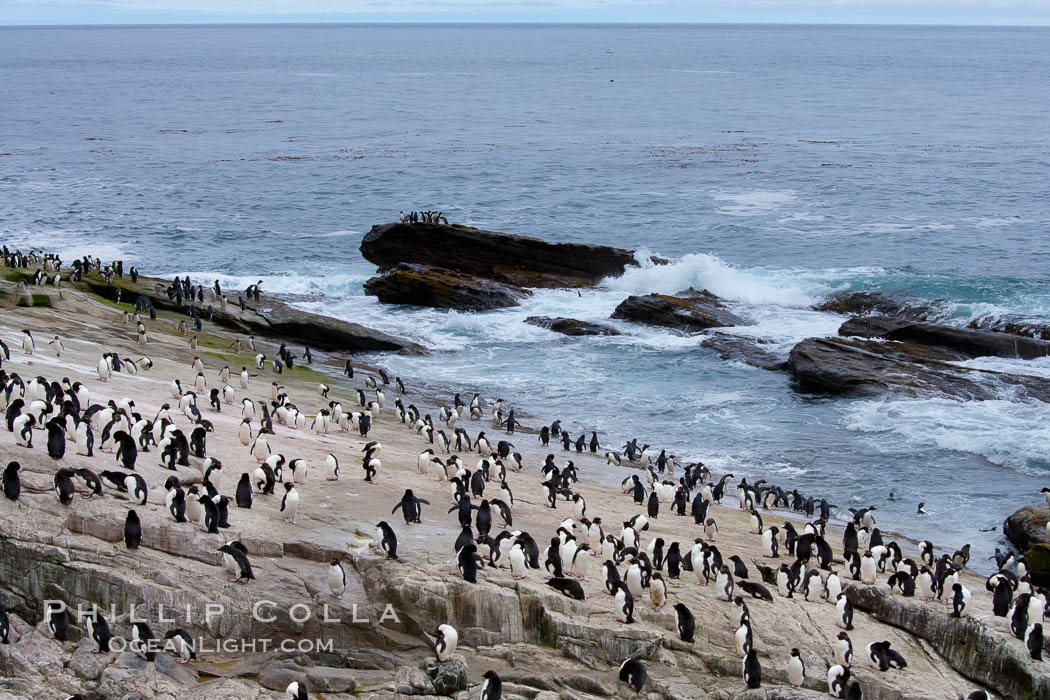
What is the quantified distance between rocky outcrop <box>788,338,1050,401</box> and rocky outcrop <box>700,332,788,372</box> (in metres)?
0.89

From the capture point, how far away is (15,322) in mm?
33562

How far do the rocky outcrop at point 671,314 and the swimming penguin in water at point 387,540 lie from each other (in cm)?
3042

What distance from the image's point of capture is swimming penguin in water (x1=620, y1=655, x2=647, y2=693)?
16344 millimetres

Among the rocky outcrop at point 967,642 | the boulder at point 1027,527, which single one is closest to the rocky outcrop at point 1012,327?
the boulder at point 1027,527

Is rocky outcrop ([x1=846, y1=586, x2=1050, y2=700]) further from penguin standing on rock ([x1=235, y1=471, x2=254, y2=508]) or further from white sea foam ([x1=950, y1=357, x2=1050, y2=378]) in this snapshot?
white sea foam ([x1=950, y1=357, x2=1050, y2=378])

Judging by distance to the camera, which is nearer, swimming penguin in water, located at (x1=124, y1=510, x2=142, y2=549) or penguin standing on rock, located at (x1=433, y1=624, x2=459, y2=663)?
penguin standing on rock, located at (x1=433, y1=624, x2=459, y2=663)

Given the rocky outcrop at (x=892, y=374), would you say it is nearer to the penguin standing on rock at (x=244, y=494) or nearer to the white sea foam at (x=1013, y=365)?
the white sea foam at (x=1013, y=365)

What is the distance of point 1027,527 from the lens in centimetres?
2664

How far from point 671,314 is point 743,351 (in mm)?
5030

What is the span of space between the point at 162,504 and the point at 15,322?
18368mm

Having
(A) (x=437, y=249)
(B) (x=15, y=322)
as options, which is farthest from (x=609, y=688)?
(A) (x=437, y=249)

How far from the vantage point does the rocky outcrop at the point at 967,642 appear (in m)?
17.6

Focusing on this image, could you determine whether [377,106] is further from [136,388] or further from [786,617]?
[786,617]

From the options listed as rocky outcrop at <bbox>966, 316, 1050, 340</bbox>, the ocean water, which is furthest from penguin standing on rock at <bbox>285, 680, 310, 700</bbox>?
rocky outcrop at <bbox>966, 316, 1050, 340</bbox>
